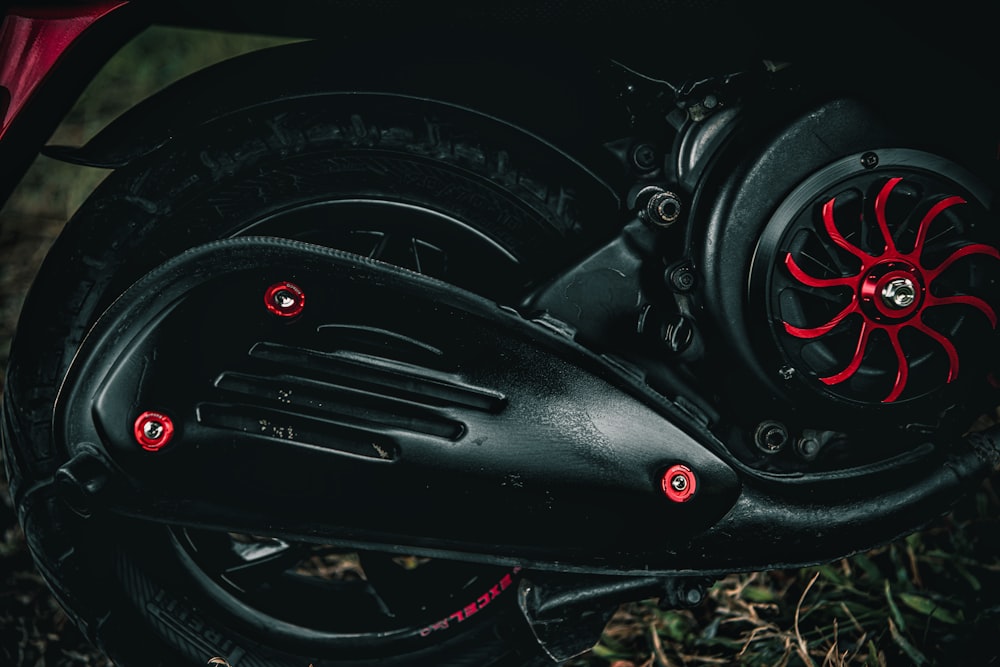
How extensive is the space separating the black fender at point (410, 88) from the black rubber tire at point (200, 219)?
21 millimetres

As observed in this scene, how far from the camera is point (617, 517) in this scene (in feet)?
3.73

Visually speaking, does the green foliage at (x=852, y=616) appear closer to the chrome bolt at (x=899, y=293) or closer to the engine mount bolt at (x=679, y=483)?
the engine mount bolt at (x=679, y=483)

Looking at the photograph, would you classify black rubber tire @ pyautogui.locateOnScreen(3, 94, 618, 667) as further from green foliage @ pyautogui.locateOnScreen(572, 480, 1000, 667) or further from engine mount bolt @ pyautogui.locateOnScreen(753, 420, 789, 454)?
green foliage @ pyautogui.locateOnScreen(572, 480, 1000, 667)

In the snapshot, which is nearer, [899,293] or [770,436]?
[899,293]

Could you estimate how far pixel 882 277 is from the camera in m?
1.10

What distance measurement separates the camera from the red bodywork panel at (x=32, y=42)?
39.8 inches

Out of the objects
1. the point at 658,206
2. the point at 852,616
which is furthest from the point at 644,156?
the point at 852,616

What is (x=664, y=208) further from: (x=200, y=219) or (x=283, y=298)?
(x=200, y=219)

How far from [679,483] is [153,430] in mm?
721

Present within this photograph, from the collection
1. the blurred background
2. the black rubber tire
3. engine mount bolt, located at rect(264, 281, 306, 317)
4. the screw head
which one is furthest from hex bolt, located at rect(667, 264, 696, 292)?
the blurred background

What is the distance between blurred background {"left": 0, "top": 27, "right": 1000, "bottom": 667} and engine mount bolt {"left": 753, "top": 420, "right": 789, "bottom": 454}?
1.23ft

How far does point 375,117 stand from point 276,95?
14 cm

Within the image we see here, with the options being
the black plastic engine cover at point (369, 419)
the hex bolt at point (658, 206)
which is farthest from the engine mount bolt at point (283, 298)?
the hex bolt at point (658, 206)

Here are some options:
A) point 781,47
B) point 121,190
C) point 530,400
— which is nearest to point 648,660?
point 530,400
